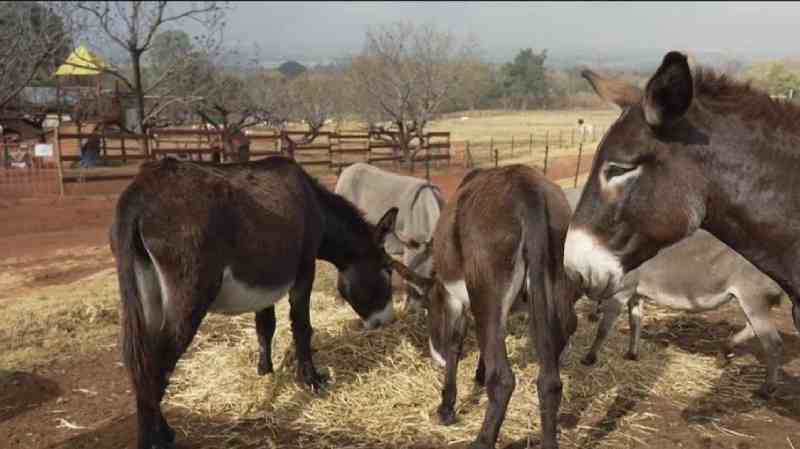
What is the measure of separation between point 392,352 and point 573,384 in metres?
1.65

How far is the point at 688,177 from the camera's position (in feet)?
7.29

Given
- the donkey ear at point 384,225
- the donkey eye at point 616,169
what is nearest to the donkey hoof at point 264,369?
the donkey ear at point 384,225

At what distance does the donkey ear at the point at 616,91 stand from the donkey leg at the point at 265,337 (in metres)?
3.34

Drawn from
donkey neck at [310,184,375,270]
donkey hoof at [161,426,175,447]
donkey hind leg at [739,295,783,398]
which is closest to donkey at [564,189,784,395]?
donkey hind leg at [739,295,783,398]

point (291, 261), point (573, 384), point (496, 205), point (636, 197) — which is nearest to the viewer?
point (636, 197)

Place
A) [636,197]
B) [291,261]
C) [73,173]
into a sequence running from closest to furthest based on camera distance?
[636,197], [291,261], [73,173]

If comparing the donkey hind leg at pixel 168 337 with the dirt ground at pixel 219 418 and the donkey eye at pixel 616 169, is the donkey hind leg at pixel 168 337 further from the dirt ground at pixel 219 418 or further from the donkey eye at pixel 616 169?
the donkey eye at pixel 616 169

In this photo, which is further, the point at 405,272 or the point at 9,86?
the point at 9,86

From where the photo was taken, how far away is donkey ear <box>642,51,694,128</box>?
192 cm

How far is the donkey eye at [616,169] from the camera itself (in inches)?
89.0

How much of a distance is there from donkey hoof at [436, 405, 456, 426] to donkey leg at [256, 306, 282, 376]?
169 cm

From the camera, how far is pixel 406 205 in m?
7.71

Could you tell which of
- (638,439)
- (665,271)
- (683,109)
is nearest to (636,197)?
(683,109)

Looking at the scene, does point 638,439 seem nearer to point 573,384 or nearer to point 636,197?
point 573,384
